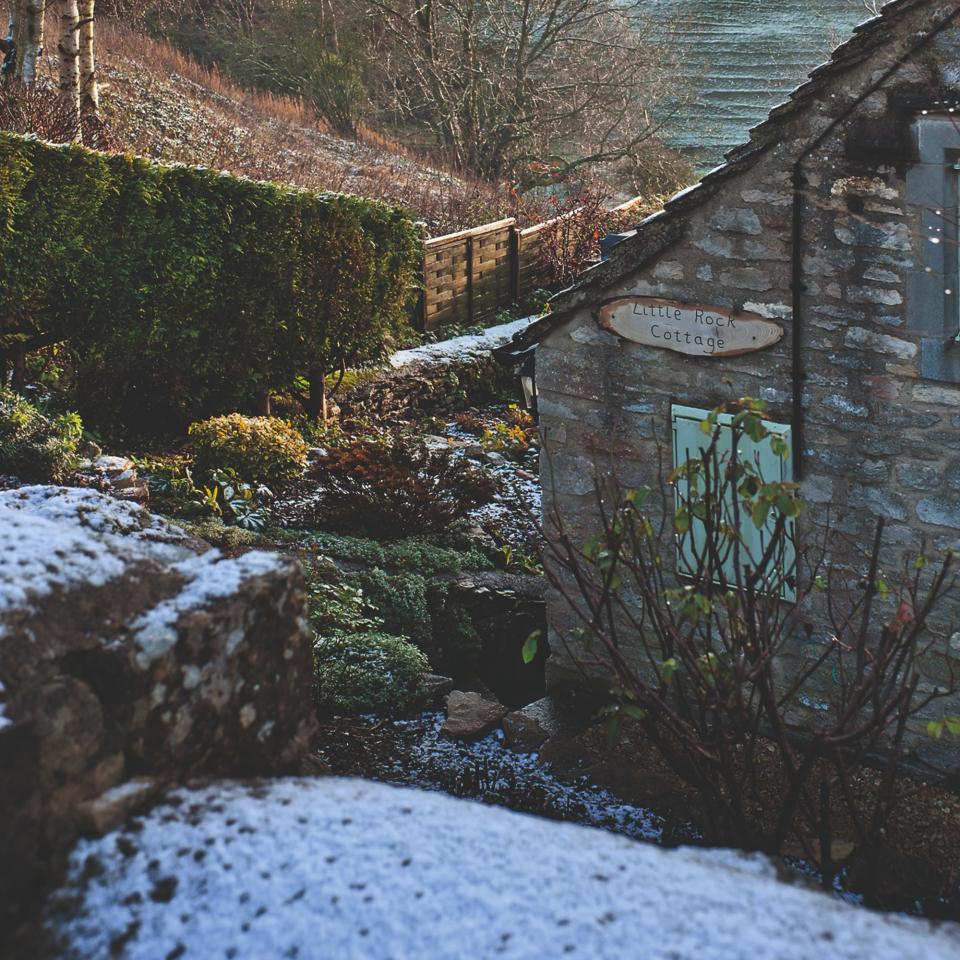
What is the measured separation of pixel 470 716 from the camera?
7500 mm

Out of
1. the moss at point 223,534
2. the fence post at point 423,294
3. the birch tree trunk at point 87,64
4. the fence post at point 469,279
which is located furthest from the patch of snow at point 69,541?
the birch tree trunk at point 87,64

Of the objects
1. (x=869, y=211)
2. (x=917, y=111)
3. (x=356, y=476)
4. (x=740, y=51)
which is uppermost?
(x=740, y=51)

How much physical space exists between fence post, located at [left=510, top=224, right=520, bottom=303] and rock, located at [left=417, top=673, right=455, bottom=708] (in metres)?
10.0

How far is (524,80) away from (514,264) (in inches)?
290

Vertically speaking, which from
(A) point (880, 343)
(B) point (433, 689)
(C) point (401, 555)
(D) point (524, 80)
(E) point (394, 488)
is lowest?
(B) point (433, 689)

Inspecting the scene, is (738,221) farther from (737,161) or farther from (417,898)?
(417,898)

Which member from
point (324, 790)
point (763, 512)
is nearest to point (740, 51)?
point (763, 512)

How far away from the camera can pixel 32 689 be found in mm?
2145

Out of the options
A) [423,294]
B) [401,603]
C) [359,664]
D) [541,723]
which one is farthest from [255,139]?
[541,723]

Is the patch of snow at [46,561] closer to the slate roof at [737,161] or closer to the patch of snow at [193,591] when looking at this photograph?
the patch of snow at [193,591]

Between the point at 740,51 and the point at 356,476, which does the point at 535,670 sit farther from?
the point at 740,51

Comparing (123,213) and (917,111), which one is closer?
(917,111)

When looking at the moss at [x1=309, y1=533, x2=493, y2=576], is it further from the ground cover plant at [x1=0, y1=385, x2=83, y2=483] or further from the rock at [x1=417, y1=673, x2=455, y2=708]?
the ground cover plant at [x1=0, y1=385, x2=83, y2=483]

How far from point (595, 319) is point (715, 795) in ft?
11.8
